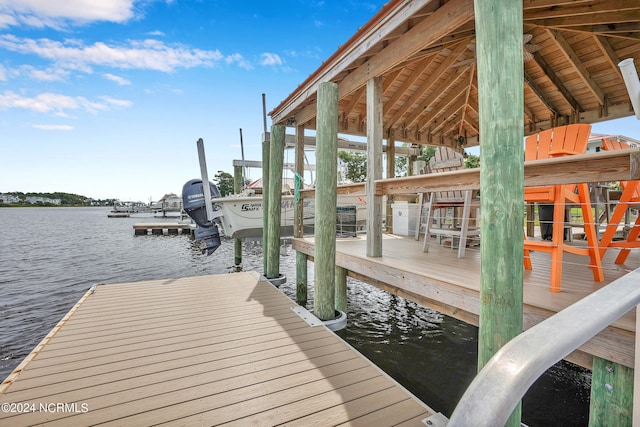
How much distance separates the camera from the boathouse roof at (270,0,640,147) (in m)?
3.18

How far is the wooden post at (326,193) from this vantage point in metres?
3.54

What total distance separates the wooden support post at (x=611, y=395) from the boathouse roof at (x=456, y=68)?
9.05 ft

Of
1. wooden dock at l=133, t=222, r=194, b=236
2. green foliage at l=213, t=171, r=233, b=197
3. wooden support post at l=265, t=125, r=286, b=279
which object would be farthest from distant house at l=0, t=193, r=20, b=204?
wooden support post at l=265, t=125, r=286, b=279

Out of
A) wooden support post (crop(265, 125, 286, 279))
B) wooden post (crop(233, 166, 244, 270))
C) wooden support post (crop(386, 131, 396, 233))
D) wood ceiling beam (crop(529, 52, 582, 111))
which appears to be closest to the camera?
wood ceiling beam (crop(529, 52, 582, 111))

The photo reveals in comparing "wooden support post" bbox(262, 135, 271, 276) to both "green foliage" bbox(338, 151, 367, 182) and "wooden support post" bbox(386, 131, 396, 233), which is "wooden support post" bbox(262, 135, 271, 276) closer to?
"wooden support post" bbox(386, 131, 396, 233)

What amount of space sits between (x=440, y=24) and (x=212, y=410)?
146 inches

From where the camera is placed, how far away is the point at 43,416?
183cm

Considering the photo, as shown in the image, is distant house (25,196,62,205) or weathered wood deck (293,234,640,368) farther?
distant house (25,196,62,205)

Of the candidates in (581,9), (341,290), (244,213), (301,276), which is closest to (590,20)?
(581,9)

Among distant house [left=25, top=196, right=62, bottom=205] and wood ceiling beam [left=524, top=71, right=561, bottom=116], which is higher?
distant house [left=25, top=196, right=62, bottom=205]

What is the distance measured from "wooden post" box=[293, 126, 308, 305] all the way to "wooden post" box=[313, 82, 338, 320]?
201 centimetres

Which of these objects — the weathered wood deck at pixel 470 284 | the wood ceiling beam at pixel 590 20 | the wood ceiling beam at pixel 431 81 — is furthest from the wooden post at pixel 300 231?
the wood ceiling beam at pixel 590 20

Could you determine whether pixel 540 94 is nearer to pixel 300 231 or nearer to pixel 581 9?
pixel 581 9

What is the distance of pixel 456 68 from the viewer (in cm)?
570
